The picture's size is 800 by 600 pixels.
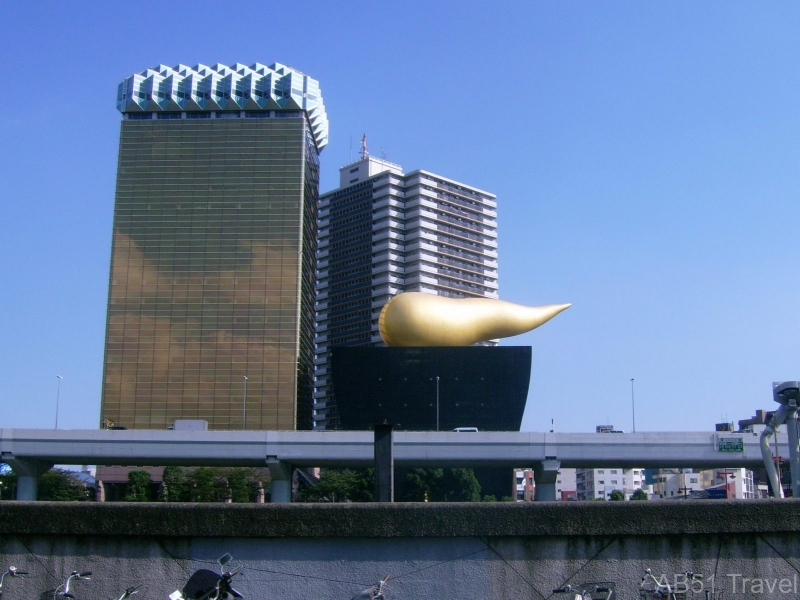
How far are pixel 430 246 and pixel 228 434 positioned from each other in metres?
88.3

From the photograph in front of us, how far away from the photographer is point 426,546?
8.93 meters

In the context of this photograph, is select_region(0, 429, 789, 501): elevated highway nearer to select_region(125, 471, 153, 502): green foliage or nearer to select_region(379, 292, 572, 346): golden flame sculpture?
select_region(379, 292, 572, 346): golden flame sculpture

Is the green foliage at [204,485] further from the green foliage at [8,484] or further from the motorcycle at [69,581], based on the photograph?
the motorcycle at [69,581]

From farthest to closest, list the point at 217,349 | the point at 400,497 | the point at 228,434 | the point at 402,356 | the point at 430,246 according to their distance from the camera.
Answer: the point at 430,246
the point at 217,349
the point at 400,497
the point at 402,356
the point at 228,434

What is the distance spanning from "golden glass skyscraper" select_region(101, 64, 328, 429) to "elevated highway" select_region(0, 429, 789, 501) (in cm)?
5182

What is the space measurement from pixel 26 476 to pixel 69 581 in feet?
233

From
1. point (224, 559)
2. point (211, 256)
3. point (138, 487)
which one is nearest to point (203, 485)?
point (138, 487)

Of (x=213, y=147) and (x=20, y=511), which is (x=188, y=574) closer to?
(x=20, y=511)

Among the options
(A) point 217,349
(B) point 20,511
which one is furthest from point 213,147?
(B) point 20,511

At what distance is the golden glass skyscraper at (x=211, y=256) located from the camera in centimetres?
12612

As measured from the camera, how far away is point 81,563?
903 cm

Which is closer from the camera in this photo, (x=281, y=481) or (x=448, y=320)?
(x=281, y=481)

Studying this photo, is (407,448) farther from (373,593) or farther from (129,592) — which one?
(373,593)

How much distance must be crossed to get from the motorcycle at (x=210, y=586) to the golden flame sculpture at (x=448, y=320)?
69.0 metres
